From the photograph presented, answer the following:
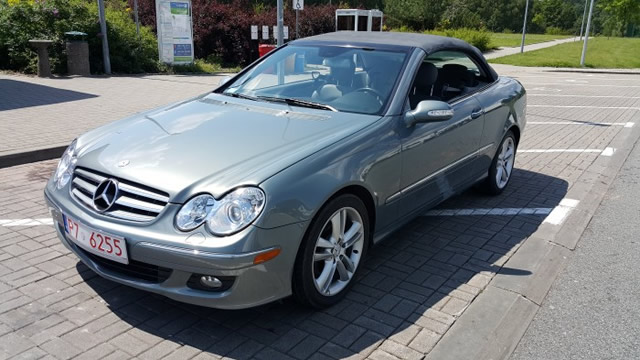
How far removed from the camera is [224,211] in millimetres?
2859

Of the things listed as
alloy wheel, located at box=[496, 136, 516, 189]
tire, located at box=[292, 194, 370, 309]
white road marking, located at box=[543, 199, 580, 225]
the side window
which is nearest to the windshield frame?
the side window

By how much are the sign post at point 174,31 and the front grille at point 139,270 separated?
1505 centimetres

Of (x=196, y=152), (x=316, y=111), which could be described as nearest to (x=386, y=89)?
(x=316, y=111)

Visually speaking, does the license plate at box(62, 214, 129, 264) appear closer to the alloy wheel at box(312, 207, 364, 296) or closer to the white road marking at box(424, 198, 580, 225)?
the alloy wheel at box(312, 207, 364, 296)

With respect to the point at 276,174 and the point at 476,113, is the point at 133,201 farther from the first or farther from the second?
the point at 476,113

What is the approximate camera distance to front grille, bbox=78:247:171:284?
2.95 m

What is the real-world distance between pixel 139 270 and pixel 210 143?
2.84ft

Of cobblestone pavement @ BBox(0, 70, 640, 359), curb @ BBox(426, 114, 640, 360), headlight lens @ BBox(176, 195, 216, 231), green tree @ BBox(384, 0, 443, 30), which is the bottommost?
curb @ BBox(426, 114, 640, 360)

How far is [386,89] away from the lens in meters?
4.07

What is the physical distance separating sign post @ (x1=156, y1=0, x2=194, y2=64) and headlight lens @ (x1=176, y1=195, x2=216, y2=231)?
15319mm

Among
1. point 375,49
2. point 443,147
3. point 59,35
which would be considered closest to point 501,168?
point 443,147

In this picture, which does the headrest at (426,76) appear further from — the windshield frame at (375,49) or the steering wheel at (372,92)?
the steering wheel at (372,92)

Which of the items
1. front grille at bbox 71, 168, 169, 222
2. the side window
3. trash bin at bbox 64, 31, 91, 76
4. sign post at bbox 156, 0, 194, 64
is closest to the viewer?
front grille at bbox 71, 168, 169, 222

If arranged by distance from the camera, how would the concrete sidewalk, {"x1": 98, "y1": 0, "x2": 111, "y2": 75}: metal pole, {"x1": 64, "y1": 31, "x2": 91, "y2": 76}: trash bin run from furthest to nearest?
{"x1": 98, "y1": 0, "x2": 111, "y2": 75}: metal pole
{"x1": 64, "y1": 31, "x2": 91, "y2": 76}: trash bin
the concrete sidewalk
